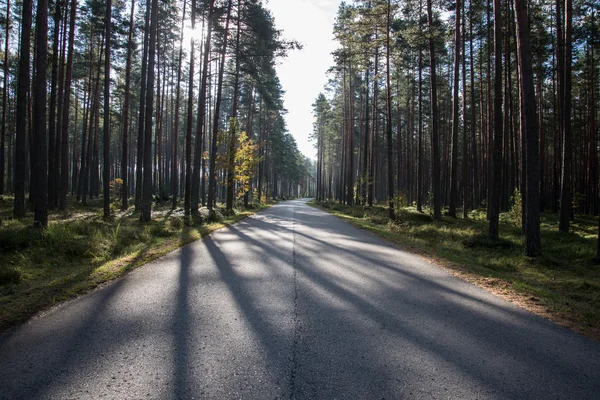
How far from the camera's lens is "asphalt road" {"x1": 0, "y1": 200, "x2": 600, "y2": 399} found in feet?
8.19

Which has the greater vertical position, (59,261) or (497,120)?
(497,120)

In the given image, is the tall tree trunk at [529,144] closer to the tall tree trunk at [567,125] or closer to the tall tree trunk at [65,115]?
Answer: the tall tree trunk at [567,125]

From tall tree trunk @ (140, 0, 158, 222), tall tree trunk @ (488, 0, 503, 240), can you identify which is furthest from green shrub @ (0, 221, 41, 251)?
tall tree trunk @ (488, 0, 503, 240)

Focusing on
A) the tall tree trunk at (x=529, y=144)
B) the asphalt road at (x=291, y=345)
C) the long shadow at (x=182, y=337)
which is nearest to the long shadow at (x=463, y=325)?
the asphalt road at (x=291, y=345)

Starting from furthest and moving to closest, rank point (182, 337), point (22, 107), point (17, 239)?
point (22, 107) → point (17, 239) → point (182, 337)

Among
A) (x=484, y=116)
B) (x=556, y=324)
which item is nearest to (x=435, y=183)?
(x=484, y=116)

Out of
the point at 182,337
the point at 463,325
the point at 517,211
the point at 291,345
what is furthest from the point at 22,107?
the point at 517,211

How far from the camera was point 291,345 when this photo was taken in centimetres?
315

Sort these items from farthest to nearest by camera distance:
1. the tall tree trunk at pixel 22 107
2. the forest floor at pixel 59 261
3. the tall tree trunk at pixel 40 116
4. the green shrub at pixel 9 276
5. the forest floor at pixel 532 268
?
the tall tree trunk at pixel 22 107 → the tall tree trunk at pixel 40 116 → the green shrub at pixel 9 276 → the forest floor at pixel 532 268 → the forest floor at pixel 59 261

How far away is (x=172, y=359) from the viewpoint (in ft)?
9.38

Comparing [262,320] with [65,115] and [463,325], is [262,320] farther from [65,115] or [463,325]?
[65,115]

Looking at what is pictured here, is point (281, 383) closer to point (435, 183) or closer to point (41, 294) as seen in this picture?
point (41, 294)

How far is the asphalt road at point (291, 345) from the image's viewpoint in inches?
98.3

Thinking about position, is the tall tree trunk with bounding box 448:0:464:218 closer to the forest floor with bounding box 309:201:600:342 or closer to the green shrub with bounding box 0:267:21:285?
the forest floor with bounding box 309:201:600:342
